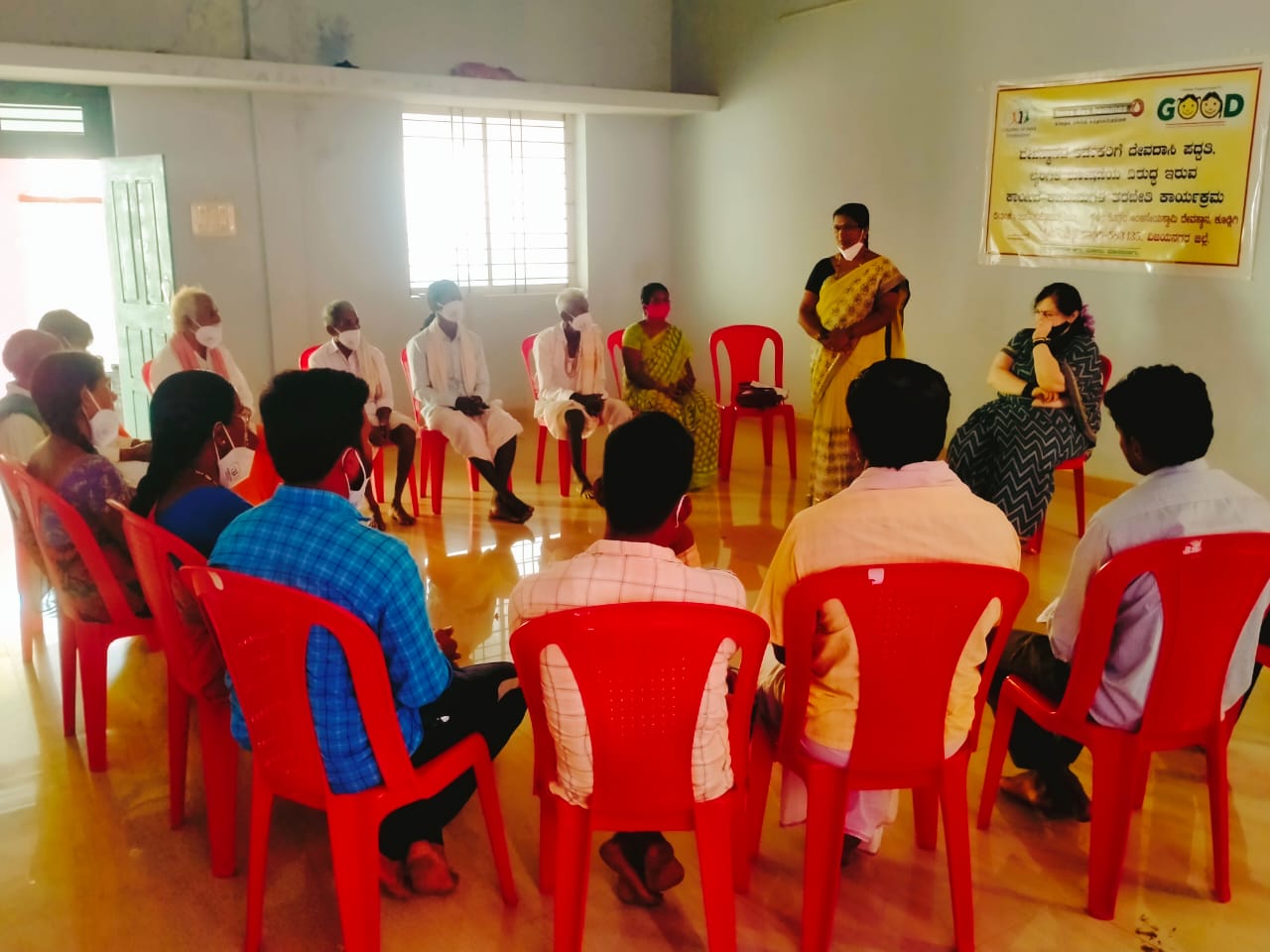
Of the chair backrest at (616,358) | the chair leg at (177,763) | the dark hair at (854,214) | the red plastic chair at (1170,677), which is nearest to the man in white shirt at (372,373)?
the chair backrest at (616,358)

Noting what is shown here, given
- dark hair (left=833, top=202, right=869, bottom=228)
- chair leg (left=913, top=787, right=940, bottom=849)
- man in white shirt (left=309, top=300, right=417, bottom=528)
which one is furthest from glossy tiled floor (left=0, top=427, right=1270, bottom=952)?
dark hair (left=833, top=202, right=869, bottom=228)

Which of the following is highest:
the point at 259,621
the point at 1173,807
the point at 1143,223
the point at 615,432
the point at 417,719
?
the point at 1143,223

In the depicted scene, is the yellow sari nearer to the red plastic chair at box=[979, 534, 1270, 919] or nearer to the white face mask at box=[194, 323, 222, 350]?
the red plastic chair at box=[979, 534, 1270, 919]

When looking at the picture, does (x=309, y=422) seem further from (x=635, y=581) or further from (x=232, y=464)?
(x=232, y=464)

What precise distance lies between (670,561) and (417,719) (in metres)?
0.60

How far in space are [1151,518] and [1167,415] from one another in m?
0.20

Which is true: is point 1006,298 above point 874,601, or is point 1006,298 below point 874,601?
above

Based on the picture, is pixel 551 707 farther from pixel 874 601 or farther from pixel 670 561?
pixel 874 601

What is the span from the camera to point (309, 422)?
182cm

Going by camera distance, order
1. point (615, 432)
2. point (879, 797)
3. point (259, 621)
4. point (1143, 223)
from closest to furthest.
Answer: point (259, 621) < point (615, 432) < point (879, 797) < point (1143, 223)

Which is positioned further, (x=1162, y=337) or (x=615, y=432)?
(x=1162, y=337)

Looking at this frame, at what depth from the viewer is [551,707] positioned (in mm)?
1704

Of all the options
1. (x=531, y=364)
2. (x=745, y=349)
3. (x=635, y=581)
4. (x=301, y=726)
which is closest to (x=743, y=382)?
(x=745, y=349)

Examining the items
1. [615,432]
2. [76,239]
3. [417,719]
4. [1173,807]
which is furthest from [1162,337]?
[76,239]
